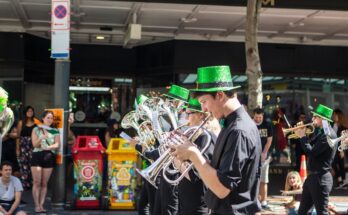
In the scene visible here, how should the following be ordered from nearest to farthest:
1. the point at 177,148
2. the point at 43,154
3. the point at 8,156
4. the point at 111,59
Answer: the point at 177,148, the point at 43,154, the point at 8,156, the point at 111,59

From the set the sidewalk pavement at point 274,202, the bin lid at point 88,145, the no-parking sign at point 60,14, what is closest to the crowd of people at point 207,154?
the sidewalk pavement at point 274,202

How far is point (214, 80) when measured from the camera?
11.1 feet

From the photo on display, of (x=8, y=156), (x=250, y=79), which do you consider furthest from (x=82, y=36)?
(x=250, y=79)

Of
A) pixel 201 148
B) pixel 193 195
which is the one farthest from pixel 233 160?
pixel 193 195

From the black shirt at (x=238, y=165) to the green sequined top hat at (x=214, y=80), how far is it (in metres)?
0.19

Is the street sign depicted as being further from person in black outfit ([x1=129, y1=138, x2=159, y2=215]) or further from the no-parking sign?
person in black outfit ([x1=129, y1=138, x2=159, y2=215])

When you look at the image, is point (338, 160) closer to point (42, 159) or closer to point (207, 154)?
point (42, 159)

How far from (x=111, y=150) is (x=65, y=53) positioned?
1878mm

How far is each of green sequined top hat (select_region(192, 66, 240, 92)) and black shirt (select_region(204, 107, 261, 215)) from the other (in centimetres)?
19

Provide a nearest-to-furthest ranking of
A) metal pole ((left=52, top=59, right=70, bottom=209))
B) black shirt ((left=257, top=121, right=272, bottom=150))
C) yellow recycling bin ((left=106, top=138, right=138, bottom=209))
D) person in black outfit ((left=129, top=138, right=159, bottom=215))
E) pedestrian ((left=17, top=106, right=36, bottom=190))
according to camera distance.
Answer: person in black outfit ((left=129, top=138, right=159, bottom=215)) → metal pole ((left=52, top=59, right=70, bottom=209)) → yellow recycling bin ((left=106, top=138, right=138, bottom=209)) → black shirt ((left=257, top=121, right=272, bottom=150)) → pedestrian ((left=17, top=106, right=36, bottom=190))

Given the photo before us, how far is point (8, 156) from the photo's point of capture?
35.8ft

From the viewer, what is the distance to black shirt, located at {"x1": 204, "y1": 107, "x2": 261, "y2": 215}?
10.2ft

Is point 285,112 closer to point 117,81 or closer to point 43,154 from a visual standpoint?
point 117,81

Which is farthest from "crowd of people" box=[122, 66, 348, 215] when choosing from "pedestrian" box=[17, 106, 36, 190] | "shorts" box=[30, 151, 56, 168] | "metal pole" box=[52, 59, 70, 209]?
"pedestrian" box=[17, 106, 36, 190]
